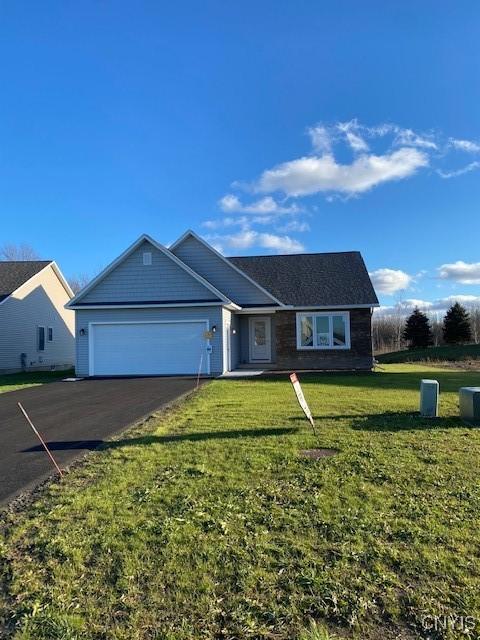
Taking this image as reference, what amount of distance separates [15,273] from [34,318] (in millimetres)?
2703

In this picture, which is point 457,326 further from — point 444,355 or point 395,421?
point 395,421

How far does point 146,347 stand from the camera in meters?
20.8

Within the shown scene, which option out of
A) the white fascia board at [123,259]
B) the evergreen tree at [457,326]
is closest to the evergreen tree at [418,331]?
the evergreen tree at [457,326]

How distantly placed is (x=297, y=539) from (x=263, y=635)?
4.02 feet

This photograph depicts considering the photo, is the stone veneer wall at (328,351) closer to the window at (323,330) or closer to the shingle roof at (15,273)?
the window at (323,330)

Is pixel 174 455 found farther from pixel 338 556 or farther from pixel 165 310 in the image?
pixel 165 310

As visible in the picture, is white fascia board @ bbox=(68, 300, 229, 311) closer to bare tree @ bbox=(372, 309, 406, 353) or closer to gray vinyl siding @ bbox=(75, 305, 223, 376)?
gray vinyl siding @ bbox=(75, 305, 223, 376)

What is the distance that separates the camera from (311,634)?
298cm

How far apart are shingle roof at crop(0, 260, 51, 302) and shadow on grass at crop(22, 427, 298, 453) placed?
20002 mm

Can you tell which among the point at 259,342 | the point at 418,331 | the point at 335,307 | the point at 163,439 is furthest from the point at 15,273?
the point at 418,331

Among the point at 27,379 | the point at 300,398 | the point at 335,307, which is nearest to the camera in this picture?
the point at 300,398

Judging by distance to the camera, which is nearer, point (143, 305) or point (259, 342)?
point (143, 305)

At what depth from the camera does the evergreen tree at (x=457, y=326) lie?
1652 inches

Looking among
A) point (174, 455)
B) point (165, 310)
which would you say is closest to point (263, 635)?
point (174, 455)
